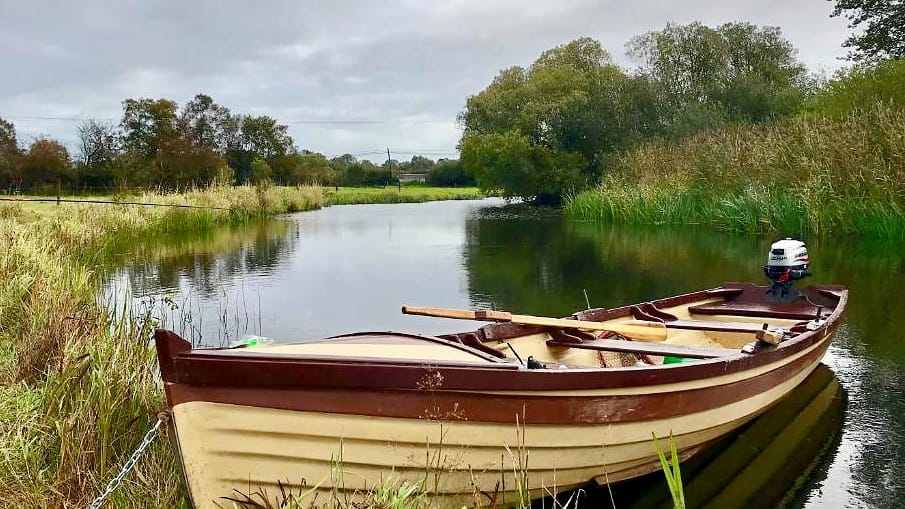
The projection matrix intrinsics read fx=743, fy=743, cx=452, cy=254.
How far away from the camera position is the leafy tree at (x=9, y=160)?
103 ft

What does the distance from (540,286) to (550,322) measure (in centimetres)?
709

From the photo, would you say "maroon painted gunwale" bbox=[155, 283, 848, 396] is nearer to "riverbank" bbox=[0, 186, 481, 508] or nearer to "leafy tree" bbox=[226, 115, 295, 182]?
"riverbank" bbox=[0, 186, 481, 508]

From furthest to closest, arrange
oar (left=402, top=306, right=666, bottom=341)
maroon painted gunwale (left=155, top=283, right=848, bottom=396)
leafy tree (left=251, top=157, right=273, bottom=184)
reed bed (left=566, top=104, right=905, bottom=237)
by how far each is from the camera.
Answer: leafy tree (left=251, top=157, right=273, bottom=184) < reed bed (left=566, top=104, right=905, bottom=237) < oar (left=402, top=306, right=666, bottom=341) < maroon painted gunwale (left=155, top=283, right=848, bottom=396)

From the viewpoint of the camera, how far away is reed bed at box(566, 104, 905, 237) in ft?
47.4

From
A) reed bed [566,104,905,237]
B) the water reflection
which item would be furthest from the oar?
reed bed [566,104,905,237]

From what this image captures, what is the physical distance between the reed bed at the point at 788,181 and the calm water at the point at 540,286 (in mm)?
711

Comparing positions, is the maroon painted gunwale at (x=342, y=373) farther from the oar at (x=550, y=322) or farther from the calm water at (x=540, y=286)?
the calm water at (x=540, y=286)

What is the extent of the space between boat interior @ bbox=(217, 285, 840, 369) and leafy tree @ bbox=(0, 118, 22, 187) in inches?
1127

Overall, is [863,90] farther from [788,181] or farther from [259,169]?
[259,169]

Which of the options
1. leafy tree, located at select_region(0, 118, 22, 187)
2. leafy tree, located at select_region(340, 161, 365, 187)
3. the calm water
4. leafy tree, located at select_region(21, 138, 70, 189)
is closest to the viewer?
the calm water

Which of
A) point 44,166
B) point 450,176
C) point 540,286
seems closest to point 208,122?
point 44,166

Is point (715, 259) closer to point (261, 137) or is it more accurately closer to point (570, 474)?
point (570, 474)

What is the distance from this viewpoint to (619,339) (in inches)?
216

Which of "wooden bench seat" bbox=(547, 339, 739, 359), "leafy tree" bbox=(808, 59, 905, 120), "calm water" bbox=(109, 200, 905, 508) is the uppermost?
"leafy tree" bbox=(808, 59, 905, 120)
